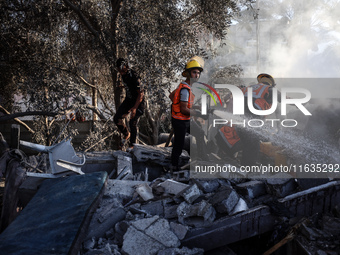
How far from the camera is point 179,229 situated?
3.46m

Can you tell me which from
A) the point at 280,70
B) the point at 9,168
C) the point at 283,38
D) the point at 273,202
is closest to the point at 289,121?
the point at 273,202

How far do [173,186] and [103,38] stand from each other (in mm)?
4039

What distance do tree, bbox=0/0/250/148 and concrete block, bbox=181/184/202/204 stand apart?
2.40 meters

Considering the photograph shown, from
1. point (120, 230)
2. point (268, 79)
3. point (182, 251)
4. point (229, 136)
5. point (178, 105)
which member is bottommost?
point (182, 251)

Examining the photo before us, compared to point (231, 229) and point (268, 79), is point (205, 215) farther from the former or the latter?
point (268, 79)

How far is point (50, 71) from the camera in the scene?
681 cm

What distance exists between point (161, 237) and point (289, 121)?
6052 mm

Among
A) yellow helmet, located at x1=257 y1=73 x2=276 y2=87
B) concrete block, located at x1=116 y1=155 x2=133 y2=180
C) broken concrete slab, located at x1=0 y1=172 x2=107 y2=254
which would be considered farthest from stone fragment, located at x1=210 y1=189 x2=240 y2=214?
yellow helmet, located at x1=257 y1=73 x2=276 y2=87

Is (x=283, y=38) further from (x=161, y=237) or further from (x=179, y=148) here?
(x=161, y=237)

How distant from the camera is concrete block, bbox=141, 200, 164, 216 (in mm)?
3904

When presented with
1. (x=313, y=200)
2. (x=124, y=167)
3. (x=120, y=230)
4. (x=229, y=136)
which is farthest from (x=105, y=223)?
(x=229, y=136)

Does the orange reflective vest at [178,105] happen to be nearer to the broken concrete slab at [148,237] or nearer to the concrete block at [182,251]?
the broken concrete slab at [148,237]

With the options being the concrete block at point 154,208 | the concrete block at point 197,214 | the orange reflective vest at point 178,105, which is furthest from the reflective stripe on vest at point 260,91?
the concrete block at point 154,208

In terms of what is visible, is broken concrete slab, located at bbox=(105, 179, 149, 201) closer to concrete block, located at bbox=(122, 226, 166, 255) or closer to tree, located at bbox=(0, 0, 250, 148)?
concrete block, located at bbox=(122, 226, 166, 255)
